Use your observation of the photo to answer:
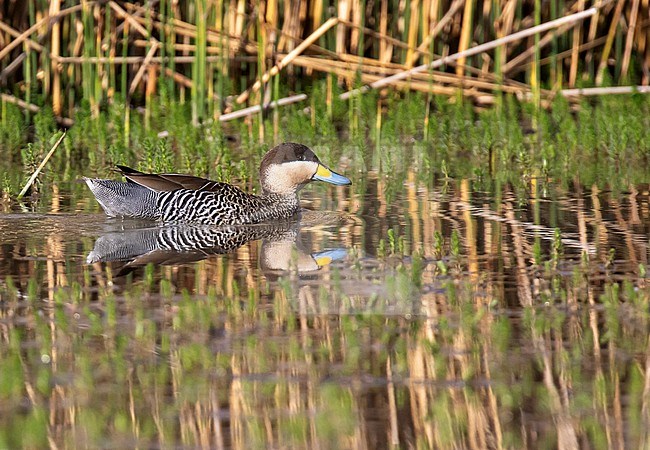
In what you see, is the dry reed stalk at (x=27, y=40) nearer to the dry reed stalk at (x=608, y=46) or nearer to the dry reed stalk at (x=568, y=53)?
the dry reed stalk at (x=568, y=53)

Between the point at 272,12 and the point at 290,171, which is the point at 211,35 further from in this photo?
the point at 290,171

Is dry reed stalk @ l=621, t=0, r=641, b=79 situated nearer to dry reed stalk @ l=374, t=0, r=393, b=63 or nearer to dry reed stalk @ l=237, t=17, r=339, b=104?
dry reed stalk @ l=374, t=0, r=393, b=63

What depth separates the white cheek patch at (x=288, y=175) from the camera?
845 centimetres

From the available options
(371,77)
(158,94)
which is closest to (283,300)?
(371,77)

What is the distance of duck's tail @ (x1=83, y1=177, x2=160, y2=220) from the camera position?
26.6ft

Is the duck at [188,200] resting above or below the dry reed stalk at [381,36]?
below

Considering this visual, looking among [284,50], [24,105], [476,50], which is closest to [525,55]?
[476,50]

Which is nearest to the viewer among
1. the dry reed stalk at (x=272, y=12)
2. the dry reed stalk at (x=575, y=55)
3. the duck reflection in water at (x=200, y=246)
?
the duck reflection in water at (x=200, y=246)

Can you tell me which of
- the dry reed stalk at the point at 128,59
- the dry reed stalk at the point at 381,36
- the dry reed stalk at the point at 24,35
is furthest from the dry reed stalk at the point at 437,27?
the dry reed stalk at the point at 24,35

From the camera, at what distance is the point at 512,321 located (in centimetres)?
537

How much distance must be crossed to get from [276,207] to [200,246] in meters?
1.14

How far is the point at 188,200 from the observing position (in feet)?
26.2

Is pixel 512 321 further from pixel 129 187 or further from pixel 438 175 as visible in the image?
Result: pixel 438 175

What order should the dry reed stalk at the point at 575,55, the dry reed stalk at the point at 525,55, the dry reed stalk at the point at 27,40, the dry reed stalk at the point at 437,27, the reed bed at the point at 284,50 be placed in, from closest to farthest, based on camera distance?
the reed bed at the point at 284,50 → the dry reed stalk at the point at 27,40 → the dry reed stalk at the point at 437,27 → the dry reed stalk at the point at 525,55 → the dry reed stalk at the point at 575,55
